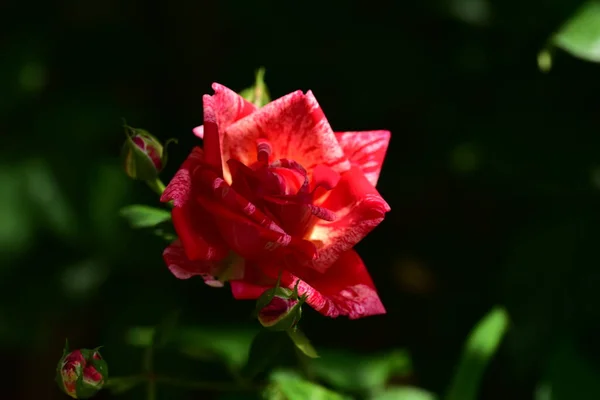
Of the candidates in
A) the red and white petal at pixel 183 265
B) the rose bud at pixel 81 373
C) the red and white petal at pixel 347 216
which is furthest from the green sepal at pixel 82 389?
the red and white petal at pixel 347 216

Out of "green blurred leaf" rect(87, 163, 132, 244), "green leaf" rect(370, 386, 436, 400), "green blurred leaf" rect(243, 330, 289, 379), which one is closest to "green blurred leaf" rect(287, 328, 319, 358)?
"green blurred leaf" rect(243, 330, 289, 379)

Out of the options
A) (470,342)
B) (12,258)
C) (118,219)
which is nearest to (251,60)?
(118,219)

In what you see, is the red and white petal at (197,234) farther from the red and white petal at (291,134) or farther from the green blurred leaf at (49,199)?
the green blurred leaf at (49,199)

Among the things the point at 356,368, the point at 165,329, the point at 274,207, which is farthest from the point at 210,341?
the point at 274,207

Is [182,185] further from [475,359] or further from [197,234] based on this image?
[475,359]

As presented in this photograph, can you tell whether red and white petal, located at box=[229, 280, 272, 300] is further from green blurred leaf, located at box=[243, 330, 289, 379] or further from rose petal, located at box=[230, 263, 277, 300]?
green blurred leaf, located at box=[243, 330, 289, 379]

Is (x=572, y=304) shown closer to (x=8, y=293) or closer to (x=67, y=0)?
(x=8, y=293)

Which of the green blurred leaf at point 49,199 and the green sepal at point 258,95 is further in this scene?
the green blurred leaf at point 49,199
